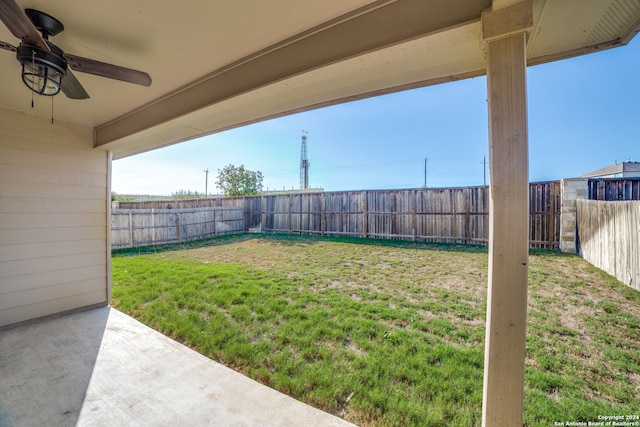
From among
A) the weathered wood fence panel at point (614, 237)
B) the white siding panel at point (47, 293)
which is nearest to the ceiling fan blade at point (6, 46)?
the white siding panel at point (47, 293)

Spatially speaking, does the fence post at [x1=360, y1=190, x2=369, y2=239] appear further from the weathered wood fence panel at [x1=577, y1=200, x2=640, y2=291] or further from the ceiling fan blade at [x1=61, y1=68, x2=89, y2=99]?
the ceiling fan blade at [x1=61, y1=68, x2=89, y2=99]

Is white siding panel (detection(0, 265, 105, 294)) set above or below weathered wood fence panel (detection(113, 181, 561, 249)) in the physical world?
below

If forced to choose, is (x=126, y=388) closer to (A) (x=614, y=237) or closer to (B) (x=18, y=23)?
(B) (x=18, y=23)

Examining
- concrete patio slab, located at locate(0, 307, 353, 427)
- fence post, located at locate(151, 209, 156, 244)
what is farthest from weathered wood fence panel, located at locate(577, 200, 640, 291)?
fence post, located at locate(151, 209, 156, 244)

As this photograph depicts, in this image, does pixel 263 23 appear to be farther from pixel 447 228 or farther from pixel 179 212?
pixel 179 212

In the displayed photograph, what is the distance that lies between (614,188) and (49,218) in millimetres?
9013

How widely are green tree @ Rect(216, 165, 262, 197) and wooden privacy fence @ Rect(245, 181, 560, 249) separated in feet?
19.2

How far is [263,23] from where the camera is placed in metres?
1.26

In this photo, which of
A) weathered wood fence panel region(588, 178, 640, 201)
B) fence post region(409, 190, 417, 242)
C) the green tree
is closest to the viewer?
weathered wood fence panel region(588, 178, 640, 201)

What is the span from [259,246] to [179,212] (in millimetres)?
3361

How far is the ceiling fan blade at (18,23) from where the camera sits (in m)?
1.00

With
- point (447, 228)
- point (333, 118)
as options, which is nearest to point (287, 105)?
point (447, 228)

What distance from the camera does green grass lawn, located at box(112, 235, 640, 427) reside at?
1.49 metres

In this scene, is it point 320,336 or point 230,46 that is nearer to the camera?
point 230,46
